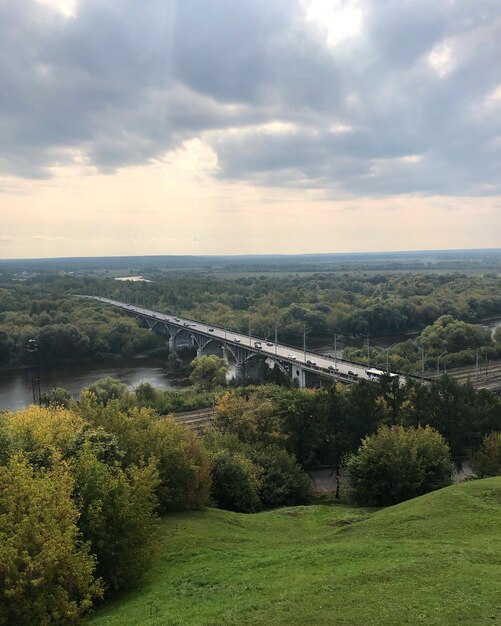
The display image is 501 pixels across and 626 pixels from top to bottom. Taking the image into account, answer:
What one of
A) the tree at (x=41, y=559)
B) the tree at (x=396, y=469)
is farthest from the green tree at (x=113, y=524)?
the tree at (x=396, y=469)

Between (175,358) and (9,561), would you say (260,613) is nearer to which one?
(9,561)

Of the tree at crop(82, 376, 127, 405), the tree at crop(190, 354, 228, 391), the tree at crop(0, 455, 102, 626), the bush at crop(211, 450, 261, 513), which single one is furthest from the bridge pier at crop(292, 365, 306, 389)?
the tree at crop(0, 455, 102, 626)

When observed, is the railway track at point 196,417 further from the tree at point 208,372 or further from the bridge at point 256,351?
the bridge at point 256,351

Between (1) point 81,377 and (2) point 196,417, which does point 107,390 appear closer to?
(2) point 196,417

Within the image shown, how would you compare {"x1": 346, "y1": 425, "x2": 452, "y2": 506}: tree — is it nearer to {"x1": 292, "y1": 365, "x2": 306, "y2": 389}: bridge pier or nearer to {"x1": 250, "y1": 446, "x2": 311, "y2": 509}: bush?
{"x1": 250, "y1": 446, "x2": 311, "y2": 509}: bush

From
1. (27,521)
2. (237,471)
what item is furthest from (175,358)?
(27,521)
